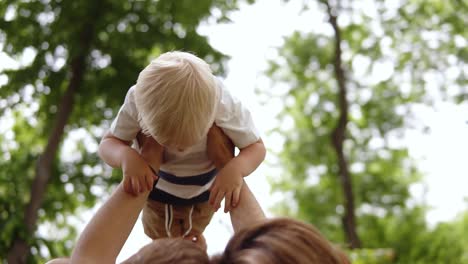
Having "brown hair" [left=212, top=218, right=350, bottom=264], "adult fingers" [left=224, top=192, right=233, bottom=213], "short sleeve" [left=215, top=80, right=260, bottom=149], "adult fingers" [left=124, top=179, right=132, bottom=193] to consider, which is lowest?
"adult fingers" [left=224, top=192, right=233, bottom=213]

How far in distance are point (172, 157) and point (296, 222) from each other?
1062 mm

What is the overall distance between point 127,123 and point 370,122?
13421 mm

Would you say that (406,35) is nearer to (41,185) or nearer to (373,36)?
(373,36)

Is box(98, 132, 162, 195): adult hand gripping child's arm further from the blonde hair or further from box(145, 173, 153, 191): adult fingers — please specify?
the blonde hair

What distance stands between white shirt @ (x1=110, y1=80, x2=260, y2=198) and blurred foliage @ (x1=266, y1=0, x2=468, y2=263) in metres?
11.9

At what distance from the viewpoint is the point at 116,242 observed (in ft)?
5.01

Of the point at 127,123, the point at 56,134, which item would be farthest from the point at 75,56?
the point at 127,123

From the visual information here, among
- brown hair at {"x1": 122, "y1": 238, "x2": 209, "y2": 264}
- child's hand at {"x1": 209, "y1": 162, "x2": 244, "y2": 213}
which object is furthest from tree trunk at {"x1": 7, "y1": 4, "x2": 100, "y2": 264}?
brown hair at {"x1": 122, "y1": 238, "x2": 209, "y2": 264}

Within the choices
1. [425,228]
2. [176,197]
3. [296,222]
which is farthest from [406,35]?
[296,222]

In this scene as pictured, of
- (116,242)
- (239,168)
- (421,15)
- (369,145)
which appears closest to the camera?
(116,242)

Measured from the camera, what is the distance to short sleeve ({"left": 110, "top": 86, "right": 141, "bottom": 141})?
185 cm

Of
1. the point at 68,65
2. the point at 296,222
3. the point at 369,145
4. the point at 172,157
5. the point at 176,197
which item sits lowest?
the point at 369,145

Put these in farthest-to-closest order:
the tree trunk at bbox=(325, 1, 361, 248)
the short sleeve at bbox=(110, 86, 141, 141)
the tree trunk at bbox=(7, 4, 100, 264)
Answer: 1. the tree trunk at bbox=(325, 1, 361, 248)
2. the tree trunk at bbox=(7, 4, 100, 264)
3. the short sleeve at bbox=(110, 86, 141, 141)

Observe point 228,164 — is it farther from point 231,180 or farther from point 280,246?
point 280,246
